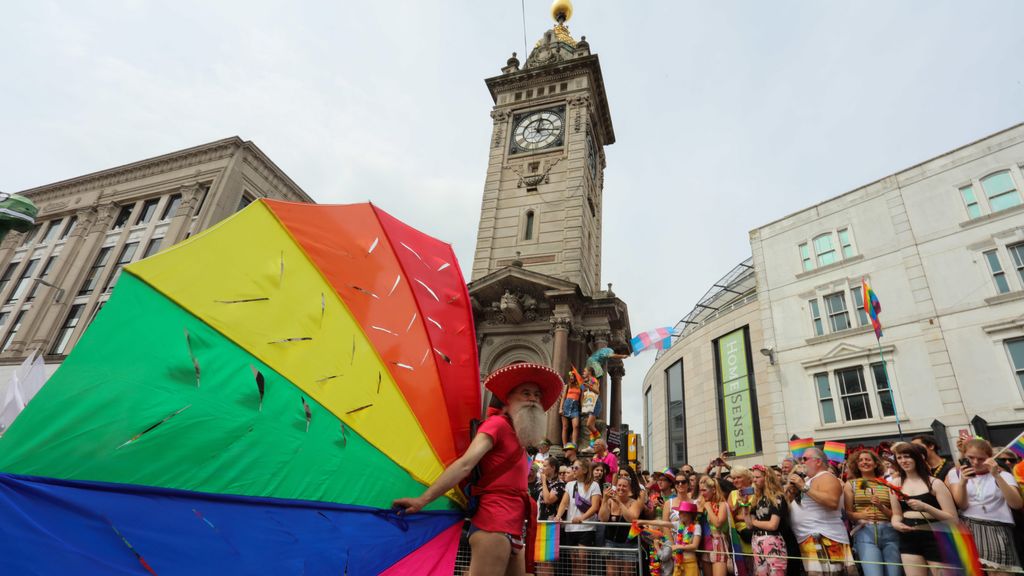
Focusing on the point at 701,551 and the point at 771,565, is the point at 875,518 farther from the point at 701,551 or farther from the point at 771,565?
the point at 701,551

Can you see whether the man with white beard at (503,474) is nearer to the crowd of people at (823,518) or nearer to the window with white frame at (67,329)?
the crowd of people at (823,518)

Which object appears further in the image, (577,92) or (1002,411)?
(577,92)

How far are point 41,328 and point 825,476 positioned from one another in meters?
41.8

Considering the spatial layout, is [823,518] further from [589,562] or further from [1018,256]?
[1018,256]

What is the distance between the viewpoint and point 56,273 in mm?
33531

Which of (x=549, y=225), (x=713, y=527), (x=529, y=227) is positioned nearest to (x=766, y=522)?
(x=713, y=527)

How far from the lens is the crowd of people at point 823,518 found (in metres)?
5.25

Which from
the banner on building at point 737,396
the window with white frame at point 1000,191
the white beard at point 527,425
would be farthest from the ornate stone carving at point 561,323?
the white beard at point 527,425

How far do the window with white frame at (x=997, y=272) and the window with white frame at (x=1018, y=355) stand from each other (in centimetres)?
173

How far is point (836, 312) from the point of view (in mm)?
20516

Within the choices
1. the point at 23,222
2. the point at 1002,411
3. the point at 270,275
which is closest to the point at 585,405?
the point at 1002,411

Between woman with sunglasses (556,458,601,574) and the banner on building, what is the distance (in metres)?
17.4

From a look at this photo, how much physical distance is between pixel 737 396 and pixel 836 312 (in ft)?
19.7

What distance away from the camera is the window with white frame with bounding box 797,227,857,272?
69.9ft
